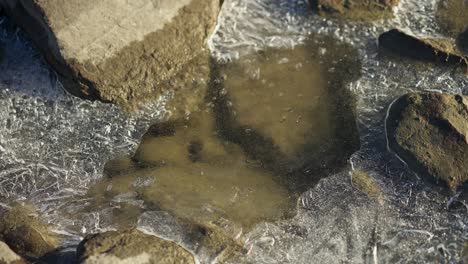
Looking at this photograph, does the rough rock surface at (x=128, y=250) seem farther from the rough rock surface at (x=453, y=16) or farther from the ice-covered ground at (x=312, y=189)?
the rough rock surface at (x=453, y=16)

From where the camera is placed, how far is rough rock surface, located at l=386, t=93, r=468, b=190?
378cm

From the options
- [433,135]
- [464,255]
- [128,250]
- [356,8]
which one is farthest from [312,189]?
[356,8]

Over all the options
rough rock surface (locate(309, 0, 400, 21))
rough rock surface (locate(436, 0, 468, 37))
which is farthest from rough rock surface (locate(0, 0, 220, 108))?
rough rock surface (locate(436, 0, 468, 37))

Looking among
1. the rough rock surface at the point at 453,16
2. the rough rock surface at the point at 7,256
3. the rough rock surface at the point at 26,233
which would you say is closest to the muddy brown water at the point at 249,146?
the rough rock surface at the point at 26,233

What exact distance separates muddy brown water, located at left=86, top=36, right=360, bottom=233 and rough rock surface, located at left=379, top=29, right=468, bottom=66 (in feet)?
0.99

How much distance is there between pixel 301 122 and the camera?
13.1 feet

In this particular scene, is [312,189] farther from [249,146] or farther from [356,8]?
[356,8]

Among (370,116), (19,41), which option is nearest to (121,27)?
(19,41)

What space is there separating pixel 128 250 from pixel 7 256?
740 mm

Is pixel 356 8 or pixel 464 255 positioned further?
pixel 356 8

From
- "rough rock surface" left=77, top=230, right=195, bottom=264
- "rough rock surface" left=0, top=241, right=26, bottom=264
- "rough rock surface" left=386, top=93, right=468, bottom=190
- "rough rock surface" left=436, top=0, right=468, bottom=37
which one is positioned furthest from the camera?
"rough rock surface" left=436, top=0, right=468, bottom=37

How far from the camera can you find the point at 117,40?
12.8 ft

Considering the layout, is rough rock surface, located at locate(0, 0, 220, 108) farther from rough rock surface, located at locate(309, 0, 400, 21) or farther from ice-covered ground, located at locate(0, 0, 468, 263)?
rough rock surface, located at locate(309, 0, 400, 21)

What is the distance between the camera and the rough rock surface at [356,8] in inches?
169
